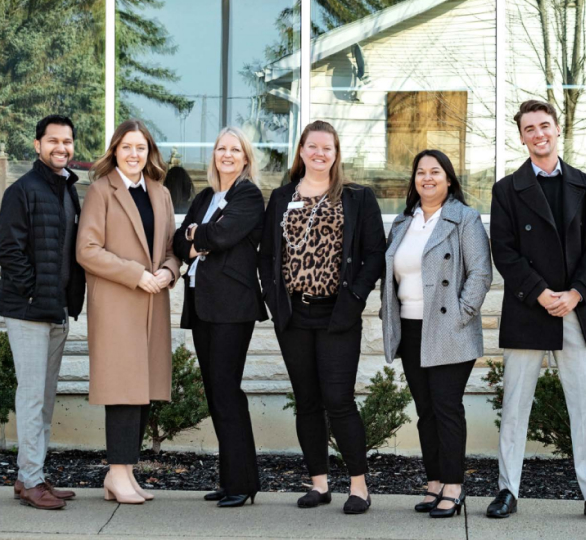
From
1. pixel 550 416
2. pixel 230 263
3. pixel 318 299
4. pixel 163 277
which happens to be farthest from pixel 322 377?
pixel 550 416

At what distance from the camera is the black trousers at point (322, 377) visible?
4.79 metres

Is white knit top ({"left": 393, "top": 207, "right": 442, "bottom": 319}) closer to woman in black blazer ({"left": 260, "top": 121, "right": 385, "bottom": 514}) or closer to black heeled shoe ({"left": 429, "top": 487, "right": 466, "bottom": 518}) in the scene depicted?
woman in black blazer ({"left": 260, "top": 121, "right": 385, "bottom": 514})

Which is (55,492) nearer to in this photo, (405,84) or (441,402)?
(441,402)

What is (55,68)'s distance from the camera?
23.5 ft

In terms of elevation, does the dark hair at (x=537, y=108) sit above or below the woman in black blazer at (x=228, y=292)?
above

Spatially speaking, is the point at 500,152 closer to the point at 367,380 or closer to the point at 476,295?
the point at 367,380

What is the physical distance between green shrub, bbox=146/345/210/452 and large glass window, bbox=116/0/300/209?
1481mm

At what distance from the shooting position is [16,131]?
722cm

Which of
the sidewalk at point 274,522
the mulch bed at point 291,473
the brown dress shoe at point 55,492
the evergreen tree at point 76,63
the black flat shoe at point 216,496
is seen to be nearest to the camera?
the sidewalk at point 274,522

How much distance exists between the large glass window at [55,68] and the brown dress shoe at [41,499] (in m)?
2.75

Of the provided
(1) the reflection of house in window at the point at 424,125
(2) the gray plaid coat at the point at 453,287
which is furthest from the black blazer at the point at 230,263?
Answer: (1) the reflection of house in window at the point at 424,125

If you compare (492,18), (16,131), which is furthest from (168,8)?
(492,18)

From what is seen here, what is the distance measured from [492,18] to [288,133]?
173 centimetres

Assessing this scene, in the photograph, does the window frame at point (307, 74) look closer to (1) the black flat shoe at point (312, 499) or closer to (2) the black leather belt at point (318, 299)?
(2) the black leather belt at point (318, 299)
